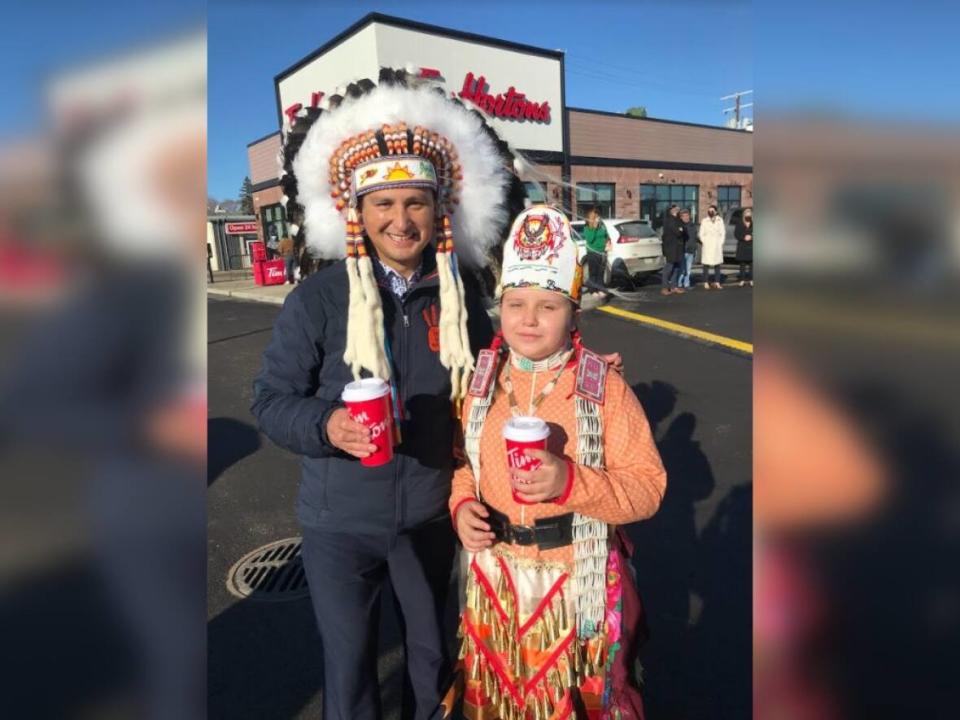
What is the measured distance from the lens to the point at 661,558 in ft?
11.3

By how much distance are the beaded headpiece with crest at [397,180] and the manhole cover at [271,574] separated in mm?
1942

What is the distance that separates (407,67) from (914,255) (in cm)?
216

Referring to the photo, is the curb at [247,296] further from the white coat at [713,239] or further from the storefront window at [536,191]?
the storefront window at [536,191]

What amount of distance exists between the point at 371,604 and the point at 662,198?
29.2 meters

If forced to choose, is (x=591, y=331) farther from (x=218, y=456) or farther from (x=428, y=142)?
(x=428, y=142)

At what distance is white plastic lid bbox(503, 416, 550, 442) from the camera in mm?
1509

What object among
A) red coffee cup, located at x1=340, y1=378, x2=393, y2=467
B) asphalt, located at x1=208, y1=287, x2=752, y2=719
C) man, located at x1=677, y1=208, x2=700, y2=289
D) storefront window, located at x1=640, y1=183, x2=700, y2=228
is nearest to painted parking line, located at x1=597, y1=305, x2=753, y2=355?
asphalt, located at x1=208, y1=287, x2=752, y2=719

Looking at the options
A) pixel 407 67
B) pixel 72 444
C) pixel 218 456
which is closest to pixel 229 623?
pixel 218 456

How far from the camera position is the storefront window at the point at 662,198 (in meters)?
27.7

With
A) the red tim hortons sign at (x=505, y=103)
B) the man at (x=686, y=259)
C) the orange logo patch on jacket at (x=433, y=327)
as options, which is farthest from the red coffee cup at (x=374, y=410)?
the red tim hortons sign at (x=505, y=103)

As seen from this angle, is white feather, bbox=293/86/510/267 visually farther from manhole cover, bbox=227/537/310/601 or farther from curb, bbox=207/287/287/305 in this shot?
curb, bbox=207/287/287/305

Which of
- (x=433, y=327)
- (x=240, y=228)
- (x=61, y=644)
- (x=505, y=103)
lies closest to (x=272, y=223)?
Answer: (x=240, y=228)

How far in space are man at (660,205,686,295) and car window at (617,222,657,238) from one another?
1893mm

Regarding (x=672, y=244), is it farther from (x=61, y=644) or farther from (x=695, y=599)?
(x=61, y=644)
